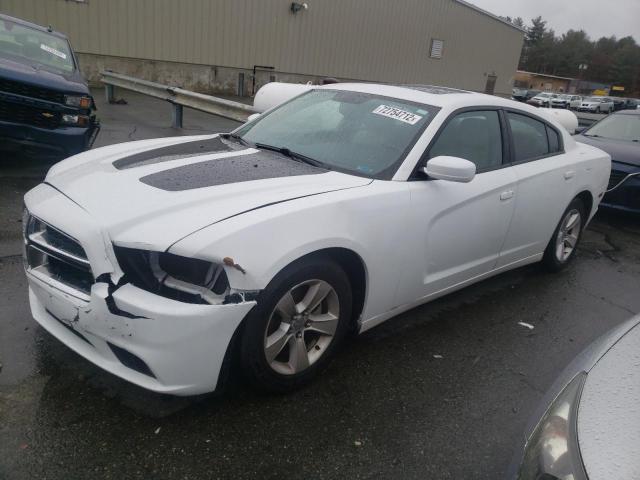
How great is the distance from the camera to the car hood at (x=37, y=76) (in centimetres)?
554

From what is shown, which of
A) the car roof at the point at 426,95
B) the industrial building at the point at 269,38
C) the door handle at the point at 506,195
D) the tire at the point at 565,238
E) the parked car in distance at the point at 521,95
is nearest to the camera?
the car roof at the point at 426,95

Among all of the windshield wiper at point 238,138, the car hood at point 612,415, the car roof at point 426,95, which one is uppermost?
the car roof at point 426,95

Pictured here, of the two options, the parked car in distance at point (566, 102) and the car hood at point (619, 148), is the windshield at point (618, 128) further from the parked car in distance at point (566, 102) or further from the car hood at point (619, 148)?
the parked car in distance at point (566, 102)

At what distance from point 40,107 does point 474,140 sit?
15.8 ft

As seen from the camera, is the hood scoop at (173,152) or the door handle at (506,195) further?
the door handle at (506,195)

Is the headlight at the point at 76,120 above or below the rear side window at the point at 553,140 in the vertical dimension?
below

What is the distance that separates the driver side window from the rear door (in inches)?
7.7

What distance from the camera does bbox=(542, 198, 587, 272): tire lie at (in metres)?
4.52

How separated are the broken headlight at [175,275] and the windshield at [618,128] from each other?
7312 mm

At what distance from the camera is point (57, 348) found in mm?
2791

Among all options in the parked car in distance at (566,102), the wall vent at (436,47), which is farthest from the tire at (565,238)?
the parked car in distance at (566,102)

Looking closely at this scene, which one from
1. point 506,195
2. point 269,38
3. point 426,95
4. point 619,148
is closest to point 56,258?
point 426,95

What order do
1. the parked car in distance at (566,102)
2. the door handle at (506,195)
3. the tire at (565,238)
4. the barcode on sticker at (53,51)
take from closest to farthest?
the door handle at (506,195) → the tire at (565,238) → the barcode on sticker at (53,51) → the parked car in distance at (566,102)

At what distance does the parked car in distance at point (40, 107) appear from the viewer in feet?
18.2
